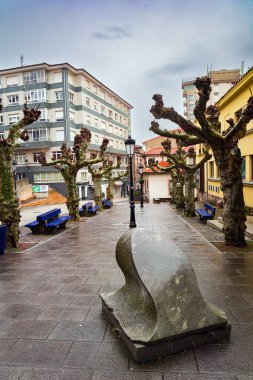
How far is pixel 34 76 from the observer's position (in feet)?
116

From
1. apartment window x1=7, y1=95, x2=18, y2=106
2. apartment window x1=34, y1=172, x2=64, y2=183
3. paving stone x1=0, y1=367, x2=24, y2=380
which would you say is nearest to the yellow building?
paving stone x1=0, y1=367, x2=24, y2=380

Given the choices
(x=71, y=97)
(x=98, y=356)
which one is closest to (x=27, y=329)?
(x=98, y=356)

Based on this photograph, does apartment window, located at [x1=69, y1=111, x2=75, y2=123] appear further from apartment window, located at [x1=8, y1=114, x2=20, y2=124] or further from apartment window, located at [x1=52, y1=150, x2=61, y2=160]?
apartment window, located at [x1=8, y1=114, x2=20, y2=124]

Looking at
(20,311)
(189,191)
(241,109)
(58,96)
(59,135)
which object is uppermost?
(58,96)

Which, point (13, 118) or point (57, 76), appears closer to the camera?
point (57, 76)

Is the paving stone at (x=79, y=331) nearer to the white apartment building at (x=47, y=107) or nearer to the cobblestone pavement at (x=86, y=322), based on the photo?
the cobblestone pavement at (x=86, y=322)

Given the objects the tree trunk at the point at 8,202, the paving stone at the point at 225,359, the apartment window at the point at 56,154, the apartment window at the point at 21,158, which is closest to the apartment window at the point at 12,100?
the apartment window at the point at 21,158

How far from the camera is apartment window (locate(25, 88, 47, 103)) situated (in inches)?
1382

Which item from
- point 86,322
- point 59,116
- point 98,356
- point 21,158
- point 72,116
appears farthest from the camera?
point 21,158

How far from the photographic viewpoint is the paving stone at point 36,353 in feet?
10.1

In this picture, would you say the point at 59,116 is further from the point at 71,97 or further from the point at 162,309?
the point at 162,309

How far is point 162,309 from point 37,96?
37363 mm

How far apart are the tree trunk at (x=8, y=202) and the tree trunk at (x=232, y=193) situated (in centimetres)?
652

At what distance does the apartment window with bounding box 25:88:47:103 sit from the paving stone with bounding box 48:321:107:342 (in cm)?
3561
